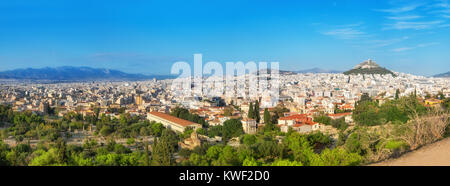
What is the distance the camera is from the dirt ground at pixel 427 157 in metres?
6.04

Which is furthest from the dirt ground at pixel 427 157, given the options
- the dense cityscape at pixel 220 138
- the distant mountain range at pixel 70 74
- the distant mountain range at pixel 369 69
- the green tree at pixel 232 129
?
the distant mountain range at pixel 70 74

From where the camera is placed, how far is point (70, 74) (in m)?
85.5

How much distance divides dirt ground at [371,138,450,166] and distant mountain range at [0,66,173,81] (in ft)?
230

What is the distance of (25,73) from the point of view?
262ft

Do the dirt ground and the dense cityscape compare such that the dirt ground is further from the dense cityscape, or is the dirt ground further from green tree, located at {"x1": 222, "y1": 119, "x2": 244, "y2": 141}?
green tree, located at {"x1": 222, "y1": 119, "x2": 244, "y2": 141}

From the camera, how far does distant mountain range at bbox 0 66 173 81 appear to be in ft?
255

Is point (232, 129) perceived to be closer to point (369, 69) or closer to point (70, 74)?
point (369, 69)

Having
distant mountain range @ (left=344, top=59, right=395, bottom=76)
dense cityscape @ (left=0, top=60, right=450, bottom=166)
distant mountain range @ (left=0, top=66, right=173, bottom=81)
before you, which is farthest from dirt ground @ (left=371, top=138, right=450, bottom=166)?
distant mountain range @ (left=0, top=66, right=173, bottom=81)

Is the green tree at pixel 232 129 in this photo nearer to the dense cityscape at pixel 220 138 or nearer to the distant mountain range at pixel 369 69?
the dense cityscape at pixel 220 138

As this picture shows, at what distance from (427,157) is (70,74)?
3572 inches

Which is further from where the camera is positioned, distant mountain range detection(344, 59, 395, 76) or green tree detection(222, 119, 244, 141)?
distant mountain range detection(344, 59, 395, 76)
